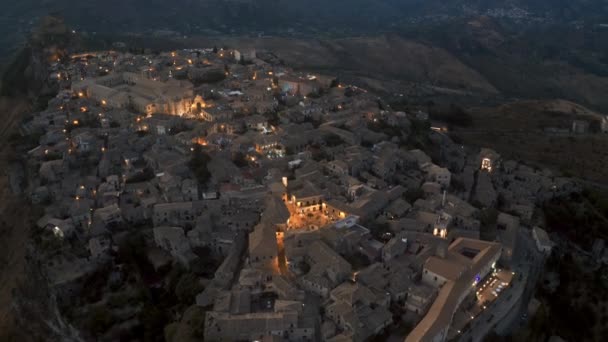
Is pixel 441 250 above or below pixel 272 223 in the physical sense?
above

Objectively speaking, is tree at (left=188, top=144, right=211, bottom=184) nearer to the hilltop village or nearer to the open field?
the hilltop village

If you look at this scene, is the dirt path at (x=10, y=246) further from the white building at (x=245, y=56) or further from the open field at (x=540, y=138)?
the open field at (x=540, y=138)

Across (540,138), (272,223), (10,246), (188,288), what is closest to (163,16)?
(540,138)

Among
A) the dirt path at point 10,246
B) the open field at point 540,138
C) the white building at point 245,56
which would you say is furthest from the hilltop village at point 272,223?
the white building at point 245,56

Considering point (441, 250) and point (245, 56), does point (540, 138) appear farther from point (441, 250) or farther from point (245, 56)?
point (441, 250)

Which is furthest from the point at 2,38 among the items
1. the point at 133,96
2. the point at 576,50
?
the point at 576,50

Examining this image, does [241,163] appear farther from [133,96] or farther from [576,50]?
[576,50]
